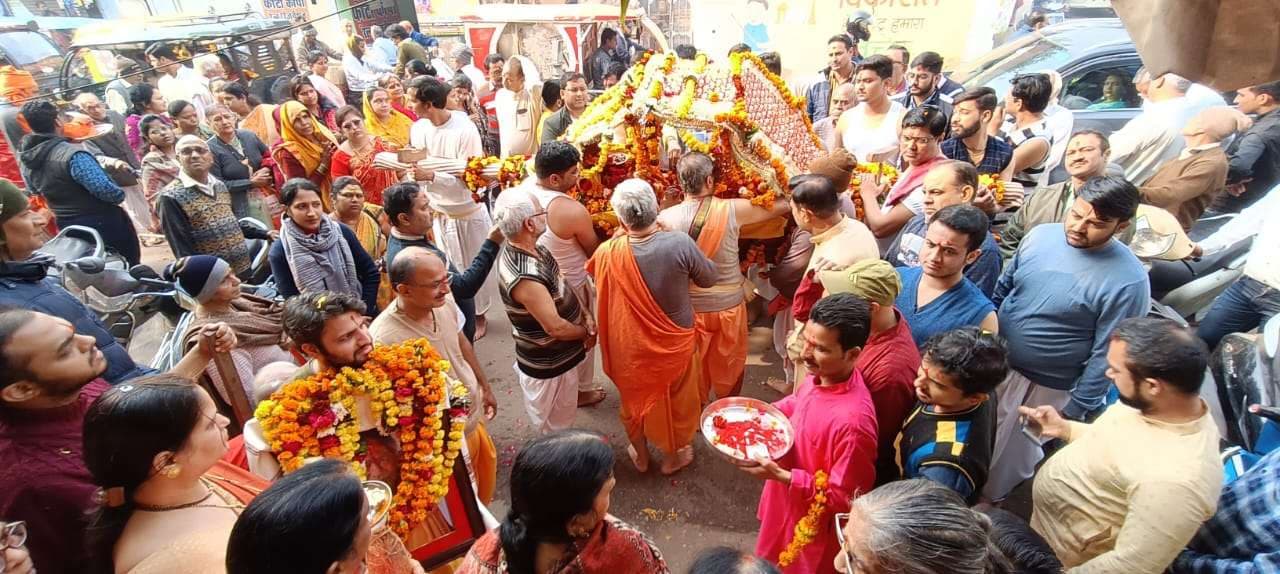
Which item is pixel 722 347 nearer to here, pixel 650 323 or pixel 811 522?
pixel 650 323

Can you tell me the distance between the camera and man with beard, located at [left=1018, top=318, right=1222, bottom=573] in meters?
1.69

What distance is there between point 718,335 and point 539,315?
1.28m

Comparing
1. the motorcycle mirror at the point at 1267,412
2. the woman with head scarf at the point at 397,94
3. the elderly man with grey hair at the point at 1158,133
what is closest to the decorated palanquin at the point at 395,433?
the motorcycle mirror at the point at 1267,412

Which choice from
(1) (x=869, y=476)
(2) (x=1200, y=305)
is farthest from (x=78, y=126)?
(2) (x=1200, y=305)

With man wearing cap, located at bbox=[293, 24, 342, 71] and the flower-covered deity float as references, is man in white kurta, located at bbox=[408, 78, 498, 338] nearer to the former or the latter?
the flower-covered deity float

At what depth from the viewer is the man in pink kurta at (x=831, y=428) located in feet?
6.71

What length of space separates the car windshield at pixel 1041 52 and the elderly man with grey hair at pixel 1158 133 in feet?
4.65

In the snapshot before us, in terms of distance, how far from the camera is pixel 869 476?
2104mm

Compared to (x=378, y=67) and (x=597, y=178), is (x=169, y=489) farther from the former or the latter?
(x=378, y=67)

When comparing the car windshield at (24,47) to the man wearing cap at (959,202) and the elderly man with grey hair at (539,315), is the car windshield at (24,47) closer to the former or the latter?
the elderly man with grey hair at (539,315)

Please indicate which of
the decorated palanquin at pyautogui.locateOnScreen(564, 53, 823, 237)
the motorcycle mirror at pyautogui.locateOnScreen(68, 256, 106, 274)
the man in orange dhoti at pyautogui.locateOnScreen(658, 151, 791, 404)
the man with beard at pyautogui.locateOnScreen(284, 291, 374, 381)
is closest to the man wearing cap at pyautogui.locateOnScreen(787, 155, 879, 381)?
the man in orange dhoti at pyautogui.locateOnScreen(658, 151, 791, 404)

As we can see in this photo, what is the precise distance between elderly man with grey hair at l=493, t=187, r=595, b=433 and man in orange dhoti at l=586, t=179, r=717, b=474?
0.21 metres

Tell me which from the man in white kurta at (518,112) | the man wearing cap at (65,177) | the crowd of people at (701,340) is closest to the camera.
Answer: the crowd of people at (701,340)

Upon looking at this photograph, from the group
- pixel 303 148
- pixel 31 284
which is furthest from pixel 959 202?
pixel 303 148
